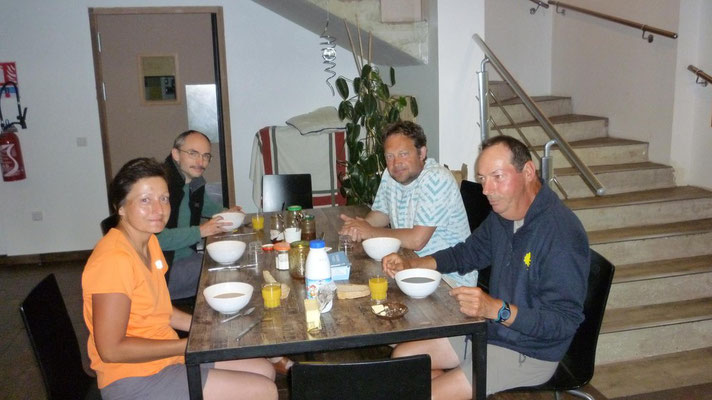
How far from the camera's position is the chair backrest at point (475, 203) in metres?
2.83

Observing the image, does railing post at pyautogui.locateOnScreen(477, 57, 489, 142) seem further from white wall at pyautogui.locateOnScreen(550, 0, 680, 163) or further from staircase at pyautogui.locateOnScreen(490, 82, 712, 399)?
white wall at pyautogui.locateOnScreen(550, 0, 680, 163)

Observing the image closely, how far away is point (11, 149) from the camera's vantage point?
487 cm

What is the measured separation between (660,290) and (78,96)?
4.70 metres

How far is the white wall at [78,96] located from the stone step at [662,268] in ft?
10.1

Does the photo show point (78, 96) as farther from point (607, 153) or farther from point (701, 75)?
point (701, 75)

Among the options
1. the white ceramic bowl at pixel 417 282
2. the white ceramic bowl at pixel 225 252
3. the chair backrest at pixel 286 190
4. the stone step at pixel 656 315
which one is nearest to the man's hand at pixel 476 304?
the white ceramic bowl at pixel 417 282

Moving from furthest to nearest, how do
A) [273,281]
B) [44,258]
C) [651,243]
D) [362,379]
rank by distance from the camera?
[44,258] → [651,243] → [273,281] → [362,379]

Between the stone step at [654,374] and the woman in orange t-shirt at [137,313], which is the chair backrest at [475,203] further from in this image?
the woman in orange t-shirt at [137,313]

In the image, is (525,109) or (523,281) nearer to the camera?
(523,281)

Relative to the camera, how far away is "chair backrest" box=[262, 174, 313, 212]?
3.72m

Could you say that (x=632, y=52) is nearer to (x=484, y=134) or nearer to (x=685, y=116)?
(x=685, y=116)

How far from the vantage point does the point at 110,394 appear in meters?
1.75

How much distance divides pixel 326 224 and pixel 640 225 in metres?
2.15

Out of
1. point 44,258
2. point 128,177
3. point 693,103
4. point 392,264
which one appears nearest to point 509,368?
point 392,264
